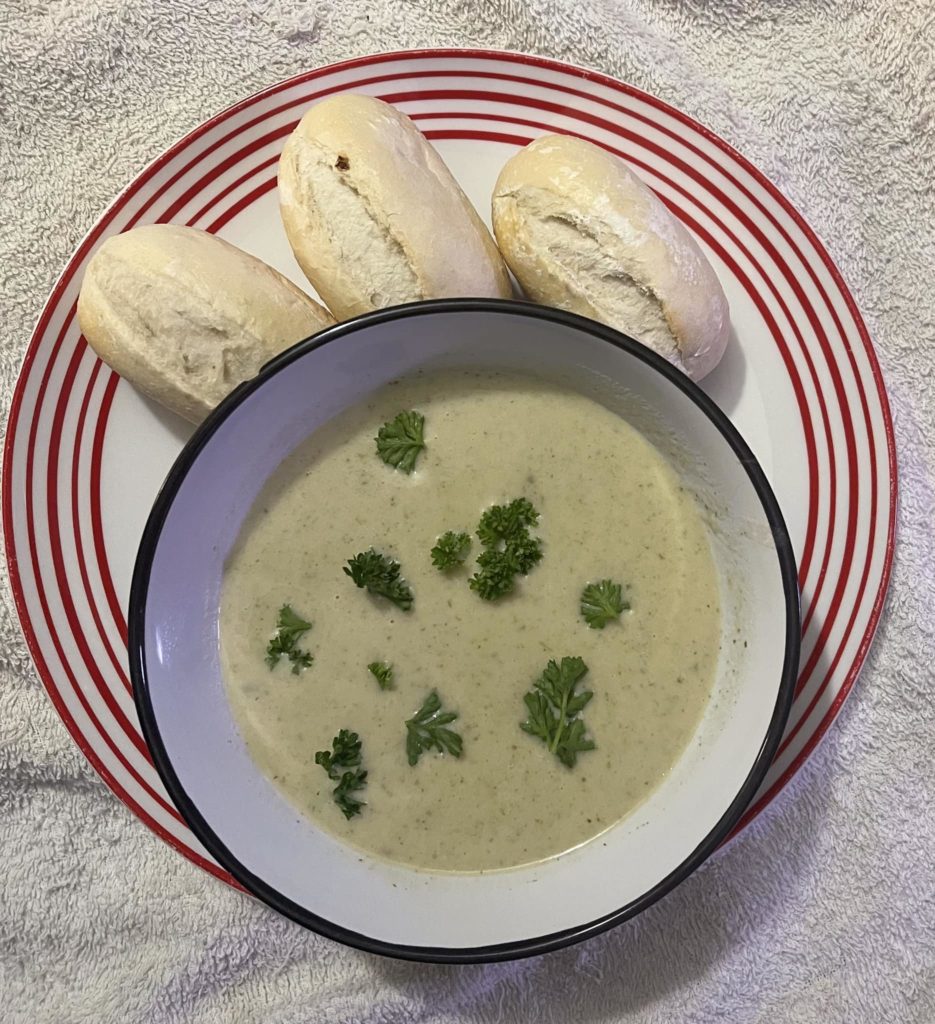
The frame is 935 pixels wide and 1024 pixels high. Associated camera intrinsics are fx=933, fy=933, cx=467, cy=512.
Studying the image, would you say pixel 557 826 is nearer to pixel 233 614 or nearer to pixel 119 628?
pixel 233 614

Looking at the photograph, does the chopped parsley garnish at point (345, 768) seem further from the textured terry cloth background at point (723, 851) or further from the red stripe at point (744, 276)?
the red stripe at point (744, 276)

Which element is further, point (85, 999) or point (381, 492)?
point (85, 999)

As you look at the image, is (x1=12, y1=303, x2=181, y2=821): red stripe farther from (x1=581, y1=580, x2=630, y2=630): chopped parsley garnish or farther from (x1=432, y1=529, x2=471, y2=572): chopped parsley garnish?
(x1=581, y1=580, x2=630, y2=630): chopped parsley garnish

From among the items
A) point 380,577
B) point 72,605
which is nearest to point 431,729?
point 380,577

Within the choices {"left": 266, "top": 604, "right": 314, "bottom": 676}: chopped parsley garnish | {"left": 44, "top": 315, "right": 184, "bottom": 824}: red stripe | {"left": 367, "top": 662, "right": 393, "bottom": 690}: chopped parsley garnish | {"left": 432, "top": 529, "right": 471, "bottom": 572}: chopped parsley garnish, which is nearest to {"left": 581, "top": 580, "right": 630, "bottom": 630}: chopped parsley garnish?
{"left": 432, "top": 529, "right": 471, "bottom": 572}: chopped parsley garnish

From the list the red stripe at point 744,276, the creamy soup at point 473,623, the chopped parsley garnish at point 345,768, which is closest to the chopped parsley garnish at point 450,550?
the creamy soup at point 473,623

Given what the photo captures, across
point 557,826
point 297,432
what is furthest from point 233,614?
point 557,826
